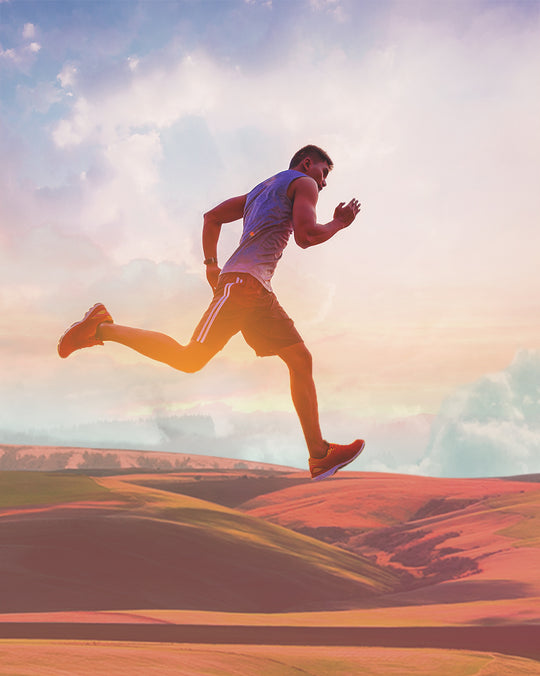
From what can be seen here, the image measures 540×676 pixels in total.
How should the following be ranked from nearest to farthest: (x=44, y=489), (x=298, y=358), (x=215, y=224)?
(x=298, y=358)
(x=215, y=224)
(x=44, y=489)

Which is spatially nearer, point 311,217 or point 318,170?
point 311,217

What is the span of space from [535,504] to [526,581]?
46.5 feet

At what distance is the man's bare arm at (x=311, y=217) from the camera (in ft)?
15.2

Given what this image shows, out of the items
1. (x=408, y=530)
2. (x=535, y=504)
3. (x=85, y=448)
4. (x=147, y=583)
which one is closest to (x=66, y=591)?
(x=147, y=583)

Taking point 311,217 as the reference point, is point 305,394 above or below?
below

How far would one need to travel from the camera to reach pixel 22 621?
1823 cm

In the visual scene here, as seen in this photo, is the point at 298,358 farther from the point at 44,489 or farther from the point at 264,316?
the point at 44,489

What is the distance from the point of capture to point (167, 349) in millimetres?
5027

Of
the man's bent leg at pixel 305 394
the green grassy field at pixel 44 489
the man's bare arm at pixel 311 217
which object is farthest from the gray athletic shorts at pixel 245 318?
the green grassy field at pixel 44 489

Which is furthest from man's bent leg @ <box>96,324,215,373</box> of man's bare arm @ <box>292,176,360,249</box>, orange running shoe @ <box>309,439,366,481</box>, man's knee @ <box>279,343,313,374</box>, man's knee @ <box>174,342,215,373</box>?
orange running shoe @ <box>309,439,366,481</box>

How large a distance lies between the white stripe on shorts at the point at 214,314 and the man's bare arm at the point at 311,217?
0.59m

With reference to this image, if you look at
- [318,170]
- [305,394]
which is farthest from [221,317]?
[318,170]

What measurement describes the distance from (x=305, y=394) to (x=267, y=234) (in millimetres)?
1190

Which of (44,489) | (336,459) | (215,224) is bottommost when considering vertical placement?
(44,489)
